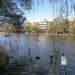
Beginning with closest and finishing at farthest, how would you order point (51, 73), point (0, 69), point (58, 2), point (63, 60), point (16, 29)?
point (51, 73)
point (58, 2)
point (63, 60)
point (0, 69)
point (16, 29)

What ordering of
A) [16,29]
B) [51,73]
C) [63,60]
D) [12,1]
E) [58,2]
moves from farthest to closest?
[16,29] < [12,1] < [63,60] < [58,2] < [51,73]

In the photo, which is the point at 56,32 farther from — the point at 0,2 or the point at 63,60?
the point at 0,2

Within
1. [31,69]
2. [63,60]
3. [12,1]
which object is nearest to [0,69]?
[31,69]

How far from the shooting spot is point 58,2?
6582mm

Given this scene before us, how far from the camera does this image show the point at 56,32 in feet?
21.1

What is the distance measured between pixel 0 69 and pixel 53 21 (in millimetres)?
7235

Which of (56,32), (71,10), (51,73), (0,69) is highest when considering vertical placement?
(71,10)

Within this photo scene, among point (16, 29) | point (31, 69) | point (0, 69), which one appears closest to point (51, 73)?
point (31, 69)

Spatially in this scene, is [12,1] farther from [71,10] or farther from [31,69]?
[71,10]

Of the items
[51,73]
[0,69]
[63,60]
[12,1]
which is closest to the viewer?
[51,73]

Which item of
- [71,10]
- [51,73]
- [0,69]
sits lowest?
[0,69]

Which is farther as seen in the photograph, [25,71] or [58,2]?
[25,71]

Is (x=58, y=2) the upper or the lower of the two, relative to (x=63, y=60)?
upper

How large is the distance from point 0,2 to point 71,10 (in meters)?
3.36
